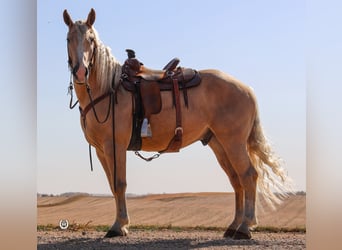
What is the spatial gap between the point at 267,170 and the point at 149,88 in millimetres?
923

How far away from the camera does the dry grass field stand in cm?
A: 394

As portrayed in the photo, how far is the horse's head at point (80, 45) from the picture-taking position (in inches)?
146

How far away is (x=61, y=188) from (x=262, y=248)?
1.29 metres

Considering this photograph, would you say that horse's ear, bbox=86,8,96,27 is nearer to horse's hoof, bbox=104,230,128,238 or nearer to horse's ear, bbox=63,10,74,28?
horse's ear, bbox=63,10,74,28

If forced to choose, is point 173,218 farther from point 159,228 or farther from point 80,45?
point 80,45

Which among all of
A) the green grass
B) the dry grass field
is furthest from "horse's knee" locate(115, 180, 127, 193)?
the green grass

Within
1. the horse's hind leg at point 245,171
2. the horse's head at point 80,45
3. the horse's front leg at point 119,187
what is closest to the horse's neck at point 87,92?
the horse's head at point 80,45

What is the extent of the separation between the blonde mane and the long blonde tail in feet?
3.13

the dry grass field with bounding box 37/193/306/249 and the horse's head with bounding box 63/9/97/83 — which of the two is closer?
the horse's head with bounding box 63/9/97/83

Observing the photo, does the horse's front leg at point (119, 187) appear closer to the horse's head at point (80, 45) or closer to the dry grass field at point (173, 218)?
the dry grass field at point (173, 218)

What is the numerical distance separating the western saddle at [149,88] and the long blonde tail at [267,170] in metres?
0.48

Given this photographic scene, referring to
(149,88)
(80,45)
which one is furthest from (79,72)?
(149,88)

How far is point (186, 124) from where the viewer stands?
13.2 feet

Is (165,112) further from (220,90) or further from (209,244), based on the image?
(209,244)
